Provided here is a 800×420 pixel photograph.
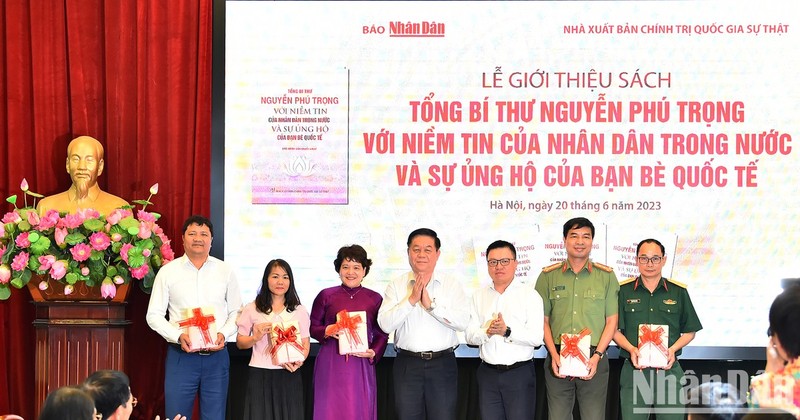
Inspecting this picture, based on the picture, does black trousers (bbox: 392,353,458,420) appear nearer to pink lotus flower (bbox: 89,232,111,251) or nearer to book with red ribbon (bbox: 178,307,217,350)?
book with red ribbon (bbox: 178,307,217,350)

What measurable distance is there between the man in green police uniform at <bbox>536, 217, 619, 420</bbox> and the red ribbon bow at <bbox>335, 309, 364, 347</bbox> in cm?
100

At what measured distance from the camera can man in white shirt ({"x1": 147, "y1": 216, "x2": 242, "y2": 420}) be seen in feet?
15.9

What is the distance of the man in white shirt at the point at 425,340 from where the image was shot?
15.5ft

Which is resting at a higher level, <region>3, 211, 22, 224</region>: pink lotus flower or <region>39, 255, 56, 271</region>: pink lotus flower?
<region>3, 211, 22, 224</region>: pink lotus flower

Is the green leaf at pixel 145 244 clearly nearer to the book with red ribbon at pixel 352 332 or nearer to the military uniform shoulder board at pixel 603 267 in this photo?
the book with red ribbon at pixel 352 332

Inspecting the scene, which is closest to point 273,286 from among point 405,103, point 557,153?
point 405,103

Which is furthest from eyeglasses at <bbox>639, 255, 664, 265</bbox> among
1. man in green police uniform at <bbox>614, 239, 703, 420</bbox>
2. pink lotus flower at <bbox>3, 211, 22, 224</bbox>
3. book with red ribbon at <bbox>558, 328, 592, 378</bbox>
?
pink lotus flower at <bbox>3, 211, 22, 224</bbox>

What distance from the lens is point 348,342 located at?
4.66 meters

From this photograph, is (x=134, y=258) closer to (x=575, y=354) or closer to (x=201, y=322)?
(x=201, y=322)

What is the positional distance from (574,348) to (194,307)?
6.55ft

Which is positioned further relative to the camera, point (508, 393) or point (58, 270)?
point (58, 270)

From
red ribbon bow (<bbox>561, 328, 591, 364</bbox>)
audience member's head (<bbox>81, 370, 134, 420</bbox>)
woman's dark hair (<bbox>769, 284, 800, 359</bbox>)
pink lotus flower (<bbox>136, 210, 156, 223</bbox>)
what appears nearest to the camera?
woman's dark hair (<bbox>769, 284, 800, 359</bbox>)

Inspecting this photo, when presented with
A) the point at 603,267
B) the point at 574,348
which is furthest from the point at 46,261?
the point at 603,267

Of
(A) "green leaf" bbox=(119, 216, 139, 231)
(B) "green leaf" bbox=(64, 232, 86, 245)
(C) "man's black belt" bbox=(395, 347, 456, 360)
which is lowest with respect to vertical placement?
(C) "man's black belt" bbox=(395, 347, 456, 360)
